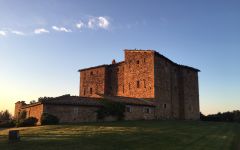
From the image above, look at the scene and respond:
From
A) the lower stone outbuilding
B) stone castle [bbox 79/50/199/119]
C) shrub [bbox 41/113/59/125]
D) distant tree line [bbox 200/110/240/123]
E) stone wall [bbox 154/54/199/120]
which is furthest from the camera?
distant tree line [bbox 200/110/240/123]

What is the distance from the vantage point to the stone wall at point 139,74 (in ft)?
160

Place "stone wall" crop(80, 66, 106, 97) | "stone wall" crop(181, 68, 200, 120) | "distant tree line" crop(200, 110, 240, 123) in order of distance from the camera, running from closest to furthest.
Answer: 1. "stone wall" crop(80, 66, 106, 97)
2. "stone wall" crop(181, 68, 200, 120)
3. "distant tree line" crop(200, 110, 240, 123)

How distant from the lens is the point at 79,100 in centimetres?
3619

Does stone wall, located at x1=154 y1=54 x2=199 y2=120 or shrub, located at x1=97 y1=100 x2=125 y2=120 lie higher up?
stone wall, located at x1=154 y1=54 x2=199 y2=120

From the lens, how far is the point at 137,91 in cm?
5062

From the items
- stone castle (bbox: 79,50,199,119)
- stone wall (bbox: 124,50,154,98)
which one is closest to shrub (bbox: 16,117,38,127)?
stone castle (bbox: 79,50,199,119)

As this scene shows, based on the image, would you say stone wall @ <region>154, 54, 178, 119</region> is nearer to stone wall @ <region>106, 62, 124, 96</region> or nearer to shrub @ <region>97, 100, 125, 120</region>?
stone wall @ <region>106, 62, 124, 96</region>

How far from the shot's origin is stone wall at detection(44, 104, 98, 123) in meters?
33.1

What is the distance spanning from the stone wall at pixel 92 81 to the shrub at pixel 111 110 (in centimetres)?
1765

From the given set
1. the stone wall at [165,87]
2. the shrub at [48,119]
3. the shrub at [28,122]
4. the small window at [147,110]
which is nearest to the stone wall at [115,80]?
the stone wall at [165,87]

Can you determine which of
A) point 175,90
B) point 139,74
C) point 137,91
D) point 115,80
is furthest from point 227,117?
point 115,80

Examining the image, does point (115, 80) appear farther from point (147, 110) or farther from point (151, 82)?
point (147, 110)

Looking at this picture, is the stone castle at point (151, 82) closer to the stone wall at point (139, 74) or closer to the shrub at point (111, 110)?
the stone wall at point (139, 74)

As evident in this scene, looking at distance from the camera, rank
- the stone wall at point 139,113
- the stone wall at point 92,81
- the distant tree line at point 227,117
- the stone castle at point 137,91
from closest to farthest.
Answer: the stone castle at point 137,91
the stone wall at point 139,113
the stone wall at point 92,81
the distant tree line at point 227,117
